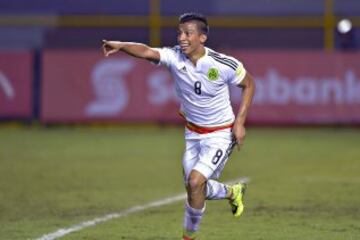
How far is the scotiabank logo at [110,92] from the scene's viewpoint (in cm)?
2200

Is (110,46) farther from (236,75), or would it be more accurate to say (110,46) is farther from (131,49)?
(236,75)

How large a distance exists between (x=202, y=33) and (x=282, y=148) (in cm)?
1001

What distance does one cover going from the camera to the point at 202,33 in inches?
343

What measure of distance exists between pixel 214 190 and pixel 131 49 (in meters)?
1.59

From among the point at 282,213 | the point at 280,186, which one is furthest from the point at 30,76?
the point at 282,213

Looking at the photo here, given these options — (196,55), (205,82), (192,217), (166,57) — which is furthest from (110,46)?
(192,217)

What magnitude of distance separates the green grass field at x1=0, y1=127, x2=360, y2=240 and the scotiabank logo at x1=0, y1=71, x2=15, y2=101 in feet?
2.68

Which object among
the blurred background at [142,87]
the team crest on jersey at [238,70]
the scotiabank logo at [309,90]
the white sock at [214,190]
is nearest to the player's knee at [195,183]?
the white sock at [214,190]

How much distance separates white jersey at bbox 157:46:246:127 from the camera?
873 cm

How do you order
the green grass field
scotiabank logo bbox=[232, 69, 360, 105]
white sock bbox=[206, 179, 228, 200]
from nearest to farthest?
white sock bbox=[206, 179, 228, 200] → the green grass field → scotiabank logo bbox=[232, 69, 360, 105]

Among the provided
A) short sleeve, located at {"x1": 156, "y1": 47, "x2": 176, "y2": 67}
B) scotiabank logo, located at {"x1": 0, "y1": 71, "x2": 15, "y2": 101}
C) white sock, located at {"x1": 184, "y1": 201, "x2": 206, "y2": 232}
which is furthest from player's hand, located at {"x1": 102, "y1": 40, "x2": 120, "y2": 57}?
scotiabank logo, located at {"x1": 0, "y1": 71, "x2": 15, "y2": 101}

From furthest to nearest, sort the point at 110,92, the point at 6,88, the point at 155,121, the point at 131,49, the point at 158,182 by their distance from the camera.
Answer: the point at 155,121 → the point at 6,88 → the point at 110,92 → the point at 158,182 → the point at 131,49

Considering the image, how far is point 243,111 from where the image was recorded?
8875mm

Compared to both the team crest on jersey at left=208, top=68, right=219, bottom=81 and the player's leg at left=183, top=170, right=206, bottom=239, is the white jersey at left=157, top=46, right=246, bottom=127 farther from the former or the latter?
the player's leg at left=183, top=170, right=206, bottom=239
